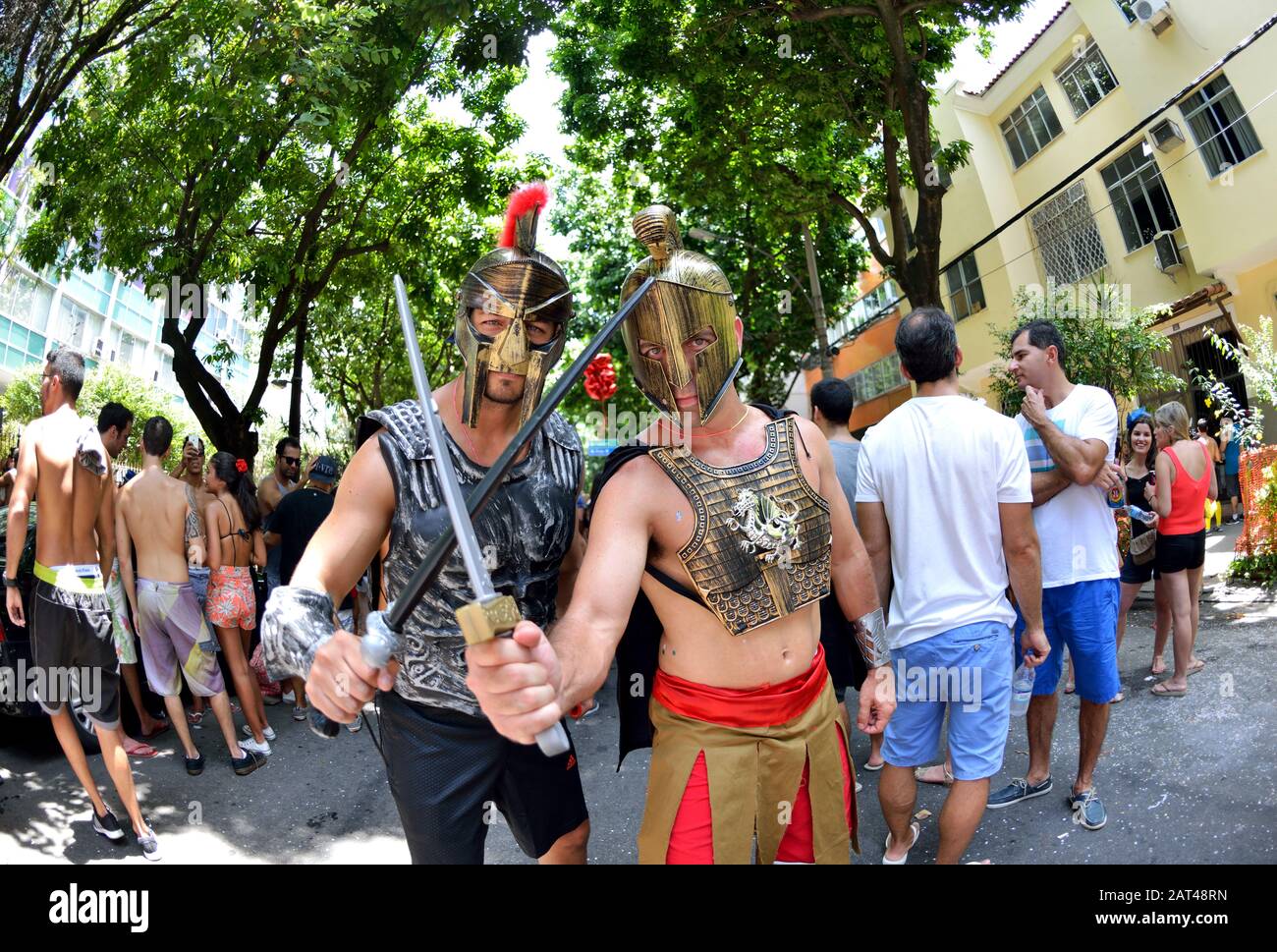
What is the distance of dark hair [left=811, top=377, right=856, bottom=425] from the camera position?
4727 millimetres

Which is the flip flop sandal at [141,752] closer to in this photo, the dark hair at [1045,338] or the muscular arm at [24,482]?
the muscular arm at [24,482]

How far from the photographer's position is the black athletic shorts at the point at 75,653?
167 inches

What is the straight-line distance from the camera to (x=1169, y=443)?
19.9 feet

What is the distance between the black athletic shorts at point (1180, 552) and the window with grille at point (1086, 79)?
475 inches

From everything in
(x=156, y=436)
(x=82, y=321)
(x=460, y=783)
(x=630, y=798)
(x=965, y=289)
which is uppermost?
(x=82, y=321)

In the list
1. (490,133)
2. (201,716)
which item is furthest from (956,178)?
(201,716)

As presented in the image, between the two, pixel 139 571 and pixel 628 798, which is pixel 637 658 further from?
pixel 139 571

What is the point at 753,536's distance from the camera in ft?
7.89

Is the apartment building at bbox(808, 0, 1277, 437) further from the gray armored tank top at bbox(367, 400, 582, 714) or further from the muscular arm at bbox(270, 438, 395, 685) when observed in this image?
the muscular arm at bbox(270, 438, 395, 685)

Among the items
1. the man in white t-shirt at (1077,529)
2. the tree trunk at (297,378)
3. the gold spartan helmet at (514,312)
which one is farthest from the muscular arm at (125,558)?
the tree trunk at (297,378)

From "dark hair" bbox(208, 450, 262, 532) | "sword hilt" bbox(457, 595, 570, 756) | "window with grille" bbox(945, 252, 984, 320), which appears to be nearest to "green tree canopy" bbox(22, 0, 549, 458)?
"dark hair" bbox(208, 450, 262, 532)

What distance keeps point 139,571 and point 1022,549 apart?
487 cm

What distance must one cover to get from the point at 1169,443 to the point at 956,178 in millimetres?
15322

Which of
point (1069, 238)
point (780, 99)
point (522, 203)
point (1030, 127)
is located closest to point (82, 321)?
point (1030, 127)
